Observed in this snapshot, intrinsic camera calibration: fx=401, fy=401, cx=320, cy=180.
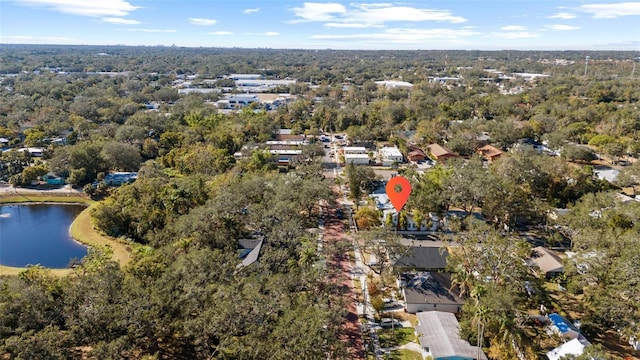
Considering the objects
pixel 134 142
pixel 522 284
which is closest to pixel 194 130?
pixel 134 142

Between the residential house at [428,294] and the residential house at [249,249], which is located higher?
the residential house at [249,249]

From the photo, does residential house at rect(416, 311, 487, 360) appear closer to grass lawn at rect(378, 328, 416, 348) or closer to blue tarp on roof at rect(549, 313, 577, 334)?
grass lawn at rect(378, 328, 416, 348)

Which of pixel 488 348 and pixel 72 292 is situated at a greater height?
pixel 72 292

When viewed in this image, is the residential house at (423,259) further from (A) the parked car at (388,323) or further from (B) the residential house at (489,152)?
(B) the residential house at (489,152)

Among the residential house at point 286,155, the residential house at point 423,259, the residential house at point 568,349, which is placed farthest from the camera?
the residential house at point 286,155

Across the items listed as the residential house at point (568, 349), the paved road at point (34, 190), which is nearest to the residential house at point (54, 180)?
the paved road at point (34, 190)

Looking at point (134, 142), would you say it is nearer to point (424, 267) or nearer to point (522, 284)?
point (424, 267)

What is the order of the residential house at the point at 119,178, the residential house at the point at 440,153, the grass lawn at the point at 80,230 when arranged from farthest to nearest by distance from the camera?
the residential house at the point at 440,153, the residential house at the point at 119,178, the grass lawn at the point at 80,230
